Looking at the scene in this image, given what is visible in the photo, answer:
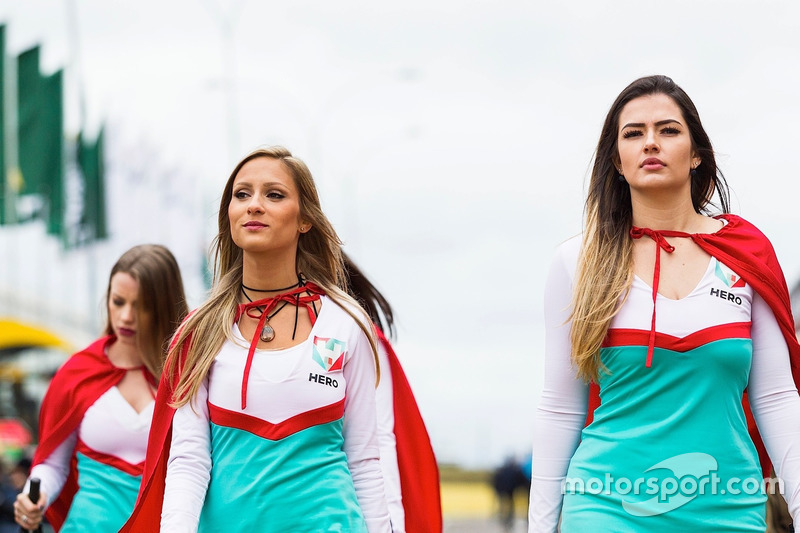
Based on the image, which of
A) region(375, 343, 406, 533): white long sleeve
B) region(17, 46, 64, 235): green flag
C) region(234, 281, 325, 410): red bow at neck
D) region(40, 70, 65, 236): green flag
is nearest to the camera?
region(234, 281, 325, 410): red bow at neck

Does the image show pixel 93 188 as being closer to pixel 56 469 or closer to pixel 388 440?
pixel 56 469

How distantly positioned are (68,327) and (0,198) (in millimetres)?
19094

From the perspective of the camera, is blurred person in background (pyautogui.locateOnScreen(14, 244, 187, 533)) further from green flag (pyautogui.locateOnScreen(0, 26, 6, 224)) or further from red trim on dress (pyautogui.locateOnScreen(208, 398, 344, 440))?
green flag (pyautogui.locateOnScreen(0, 26, 6, 224))

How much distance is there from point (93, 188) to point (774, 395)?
31340mm

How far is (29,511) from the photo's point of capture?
6676 mm

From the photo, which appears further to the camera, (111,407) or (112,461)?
(111,407)

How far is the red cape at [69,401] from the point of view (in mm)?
6918

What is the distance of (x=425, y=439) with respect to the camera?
579 cm

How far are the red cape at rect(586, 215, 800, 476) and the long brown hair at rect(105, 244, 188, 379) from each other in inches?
125

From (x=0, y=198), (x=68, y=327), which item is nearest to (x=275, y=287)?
(x=0, y=198)

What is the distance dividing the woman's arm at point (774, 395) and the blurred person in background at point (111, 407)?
3.14 m

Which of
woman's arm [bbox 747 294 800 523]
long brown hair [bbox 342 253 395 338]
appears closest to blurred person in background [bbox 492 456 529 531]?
long brown hair [bbox 342 253 395 338]

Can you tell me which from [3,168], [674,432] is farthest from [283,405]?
[3,168]

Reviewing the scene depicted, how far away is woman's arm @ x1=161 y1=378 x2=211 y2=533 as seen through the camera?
14.9ft
